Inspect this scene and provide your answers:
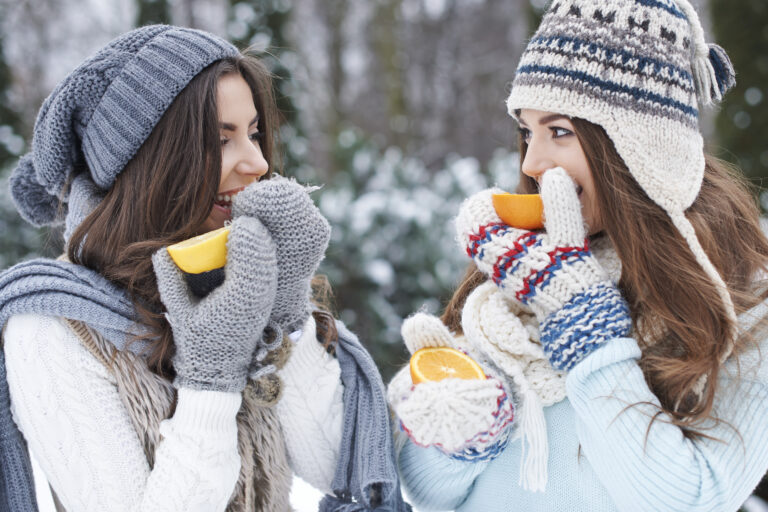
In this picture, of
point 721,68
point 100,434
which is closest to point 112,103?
point 100,434

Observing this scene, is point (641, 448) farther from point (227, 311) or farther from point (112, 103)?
point (112, 103)

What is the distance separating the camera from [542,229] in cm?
159

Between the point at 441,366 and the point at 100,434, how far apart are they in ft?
2.72

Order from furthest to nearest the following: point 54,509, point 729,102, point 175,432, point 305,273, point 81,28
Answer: point 81,28 < point 729,102 < point 54,509 < point 305,273 < point 175,432

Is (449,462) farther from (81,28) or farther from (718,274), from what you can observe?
(81,28)

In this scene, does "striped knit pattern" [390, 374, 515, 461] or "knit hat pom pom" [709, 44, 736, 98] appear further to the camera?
"knit hat pom pom" [709, 44, 736, 98]

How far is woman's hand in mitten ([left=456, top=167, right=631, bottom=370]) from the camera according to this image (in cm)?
138

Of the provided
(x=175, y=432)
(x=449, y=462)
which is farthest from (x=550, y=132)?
(x=175, y=432)

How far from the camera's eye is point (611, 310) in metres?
1.38

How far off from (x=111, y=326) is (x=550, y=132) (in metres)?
1.24

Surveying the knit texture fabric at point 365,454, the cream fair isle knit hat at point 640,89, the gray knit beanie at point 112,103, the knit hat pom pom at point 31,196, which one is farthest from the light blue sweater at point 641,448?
the knit hat pom pom at point 31,196

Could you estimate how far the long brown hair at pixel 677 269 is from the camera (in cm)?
138

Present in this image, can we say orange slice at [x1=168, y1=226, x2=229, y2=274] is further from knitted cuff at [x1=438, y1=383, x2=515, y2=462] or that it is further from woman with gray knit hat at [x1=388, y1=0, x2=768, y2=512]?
knitted cuff at [x1=438, y1=383, x2=515, y2=462]

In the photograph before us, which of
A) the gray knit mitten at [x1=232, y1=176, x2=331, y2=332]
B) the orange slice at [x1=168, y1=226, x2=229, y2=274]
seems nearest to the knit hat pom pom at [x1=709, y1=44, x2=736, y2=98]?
the gray knit mitten at [x1=232, y1=176, x2=331, y2=332]
